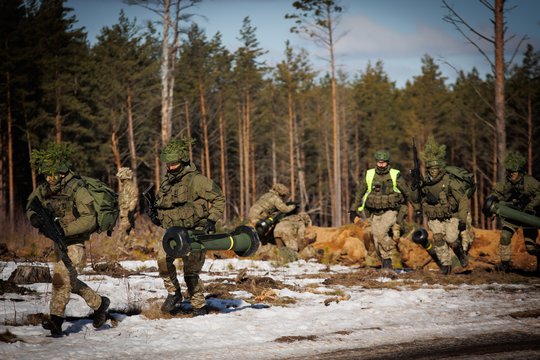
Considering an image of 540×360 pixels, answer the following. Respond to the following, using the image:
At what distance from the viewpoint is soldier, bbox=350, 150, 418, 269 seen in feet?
41.5

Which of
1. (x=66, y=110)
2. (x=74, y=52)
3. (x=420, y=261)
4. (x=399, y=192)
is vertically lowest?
(x=420, y=261)

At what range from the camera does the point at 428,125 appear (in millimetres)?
50625

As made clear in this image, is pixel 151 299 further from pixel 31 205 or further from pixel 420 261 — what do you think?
pixel 420 261

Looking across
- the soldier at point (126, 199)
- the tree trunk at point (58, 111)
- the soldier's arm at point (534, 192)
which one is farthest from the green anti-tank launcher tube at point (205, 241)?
the tree trunk at point (58, 111)

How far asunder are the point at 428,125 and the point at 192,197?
149 ft

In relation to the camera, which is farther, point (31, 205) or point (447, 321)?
point (447, 321)

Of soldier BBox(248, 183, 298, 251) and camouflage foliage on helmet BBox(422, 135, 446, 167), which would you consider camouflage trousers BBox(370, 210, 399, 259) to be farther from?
soldier BBox(248, 183, 298, 251)

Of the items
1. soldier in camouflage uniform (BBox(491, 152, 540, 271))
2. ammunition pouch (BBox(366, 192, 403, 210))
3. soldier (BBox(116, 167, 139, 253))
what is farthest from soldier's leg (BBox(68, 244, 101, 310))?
soldier in camouflage uniform (BBox(491, 152, 540, 271))

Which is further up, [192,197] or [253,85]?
[253,85]

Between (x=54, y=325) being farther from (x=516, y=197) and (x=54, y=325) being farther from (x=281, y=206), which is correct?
(x=281, y=206)

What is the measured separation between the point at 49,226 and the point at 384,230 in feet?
26.2

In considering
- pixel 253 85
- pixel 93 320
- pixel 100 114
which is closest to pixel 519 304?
pixel 93 320

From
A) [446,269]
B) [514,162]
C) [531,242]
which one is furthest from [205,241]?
[531,242]

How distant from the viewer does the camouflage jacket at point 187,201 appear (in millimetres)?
7977
